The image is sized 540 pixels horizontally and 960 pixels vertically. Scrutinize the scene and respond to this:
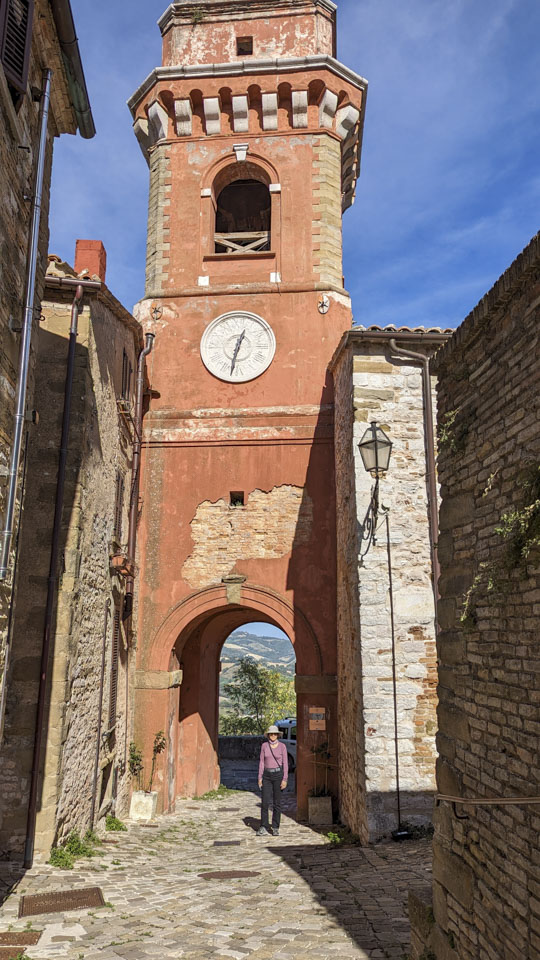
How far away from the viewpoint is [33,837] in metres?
7.61

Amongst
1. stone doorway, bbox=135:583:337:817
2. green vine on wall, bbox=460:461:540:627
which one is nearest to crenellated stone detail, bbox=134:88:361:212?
Answer: stone doorway, bbox=135:583:337:817

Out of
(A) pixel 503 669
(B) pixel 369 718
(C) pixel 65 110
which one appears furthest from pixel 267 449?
(A) pixel 503 669

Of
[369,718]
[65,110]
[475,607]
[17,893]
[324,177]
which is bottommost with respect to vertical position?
[17,893]

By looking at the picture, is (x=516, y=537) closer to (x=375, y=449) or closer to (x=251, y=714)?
(x=375, y=449)

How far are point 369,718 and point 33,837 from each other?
409 cm

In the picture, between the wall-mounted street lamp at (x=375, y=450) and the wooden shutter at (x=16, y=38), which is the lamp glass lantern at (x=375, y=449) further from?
the wooden shutter at (x=16, y=38)

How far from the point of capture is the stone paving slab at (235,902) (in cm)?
546

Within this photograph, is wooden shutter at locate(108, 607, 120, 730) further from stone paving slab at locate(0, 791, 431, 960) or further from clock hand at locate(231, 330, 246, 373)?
clock hand at locate(231, 330, 246, 373)

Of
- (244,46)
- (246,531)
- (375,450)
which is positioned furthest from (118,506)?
(244,46)

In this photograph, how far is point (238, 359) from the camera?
13328 mm

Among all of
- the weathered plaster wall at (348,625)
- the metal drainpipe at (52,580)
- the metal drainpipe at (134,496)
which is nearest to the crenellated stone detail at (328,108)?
the weathered plaster wall at (348,625)

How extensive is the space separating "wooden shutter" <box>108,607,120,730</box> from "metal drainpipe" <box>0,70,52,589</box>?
5.41 metres

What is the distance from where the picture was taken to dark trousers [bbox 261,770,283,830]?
10.6 metres

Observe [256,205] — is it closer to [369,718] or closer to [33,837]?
[369,718]
